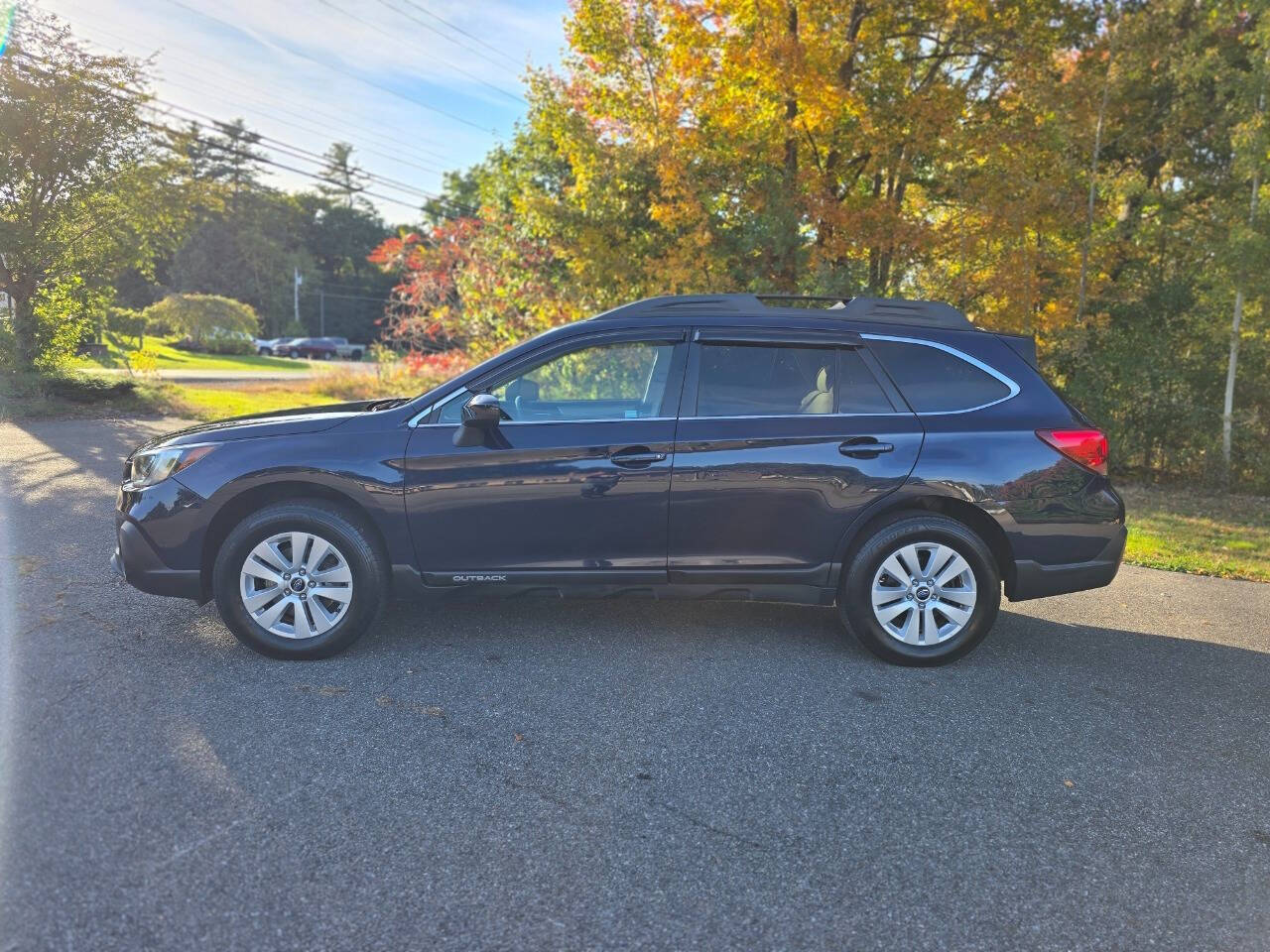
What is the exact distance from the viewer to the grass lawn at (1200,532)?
712 centimetres

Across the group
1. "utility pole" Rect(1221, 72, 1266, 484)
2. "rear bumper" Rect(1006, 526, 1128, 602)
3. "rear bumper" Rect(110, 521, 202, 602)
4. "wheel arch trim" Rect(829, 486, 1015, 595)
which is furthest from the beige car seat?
"utility pole" Rect(1221, 72, 1266, 484)

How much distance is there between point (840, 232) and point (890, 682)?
824 centimetres

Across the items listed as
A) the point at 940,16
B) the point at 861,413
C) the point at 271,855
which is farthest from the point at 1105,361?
the point at 271,855

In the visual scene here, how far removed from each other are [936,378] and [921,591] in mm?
1117

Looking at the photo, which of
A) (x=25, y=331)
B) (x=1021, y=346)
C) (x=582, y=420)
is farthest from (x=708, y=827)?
(x=25, y=331)

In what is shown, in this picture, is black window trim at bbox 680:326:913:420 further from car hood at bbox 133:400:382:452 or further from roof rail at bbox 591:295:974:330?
car hood at bbox 133:400:382:452

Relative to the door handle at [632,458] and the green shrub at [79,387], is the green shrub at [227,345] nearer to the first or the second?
the green shrub at [79,387]

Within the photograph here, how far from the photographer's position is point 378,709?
3.68 meters

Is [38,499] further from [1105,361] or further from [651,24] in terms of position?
[1105,361]

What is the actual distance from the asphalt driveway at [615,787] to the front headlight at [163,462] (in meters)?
0.83

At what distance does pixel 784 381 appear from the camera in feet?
14.7

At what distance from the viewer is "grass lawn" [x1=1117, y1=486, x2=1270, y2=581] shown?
23.4 feet

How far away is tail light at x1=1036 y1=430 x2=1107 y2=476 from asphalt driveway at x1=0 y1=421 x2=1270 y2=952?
111cm

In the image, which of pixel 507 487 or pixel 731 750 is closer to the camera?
pixel 731 750
